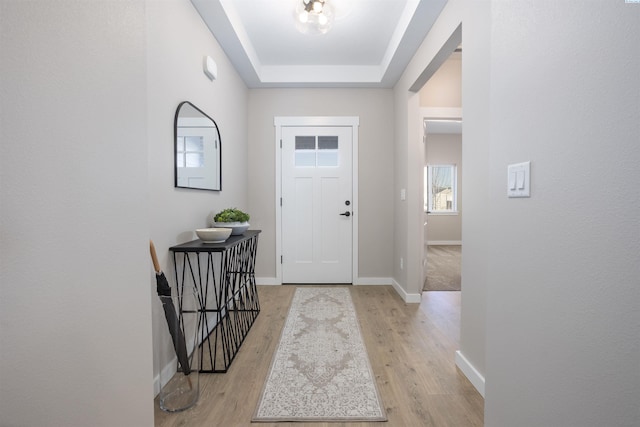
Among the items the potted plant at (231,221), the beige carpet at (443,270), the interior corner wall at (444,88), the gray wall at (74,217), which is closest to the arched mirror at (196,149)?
the potted plant at (231,221)

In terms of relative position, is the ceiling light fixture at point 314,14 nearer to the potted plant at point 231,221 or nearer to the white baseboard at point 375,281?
the potted plant at point 231,221

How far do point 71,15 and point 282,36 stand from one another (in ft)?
8.40

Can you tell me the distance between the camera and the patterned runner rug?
1.51 meters

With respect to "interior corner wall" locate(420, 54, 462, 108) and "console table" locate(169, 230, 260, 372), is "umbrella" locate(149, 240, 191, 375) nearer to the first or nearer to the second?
"console table" locate(169, 230, 260, 372)

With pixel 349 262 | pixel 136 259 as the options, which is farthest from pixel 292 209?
pixel 136 259

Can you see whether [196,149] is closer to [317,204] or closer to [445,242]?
[317,204]

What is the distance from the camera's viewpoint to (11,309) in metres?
0.57

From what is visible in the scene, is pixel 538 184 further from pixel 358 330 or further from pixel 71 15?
pixel 358 330

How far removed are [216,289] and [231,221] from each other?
53 cm

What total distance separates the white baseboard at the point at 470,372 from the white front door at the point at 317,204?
2.02 metres

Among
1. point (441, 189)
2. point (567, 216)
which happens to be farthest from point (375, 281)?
point (441, 189)

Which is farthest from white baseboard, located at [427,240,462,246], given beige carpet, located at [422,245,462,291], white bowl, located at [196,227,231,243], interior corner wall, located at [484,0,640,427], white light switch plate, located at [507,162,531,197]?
white light switch plate, located at [507,162,531,197]

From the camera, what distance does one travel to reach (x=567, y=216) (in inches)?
30.9

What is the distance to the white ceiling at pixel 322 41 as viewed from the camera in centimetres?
240
